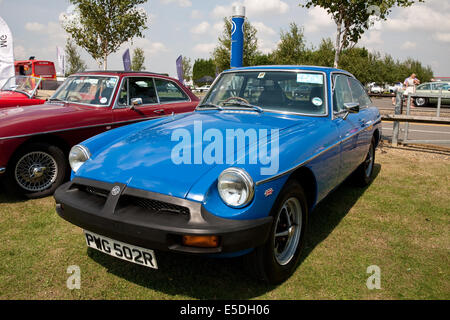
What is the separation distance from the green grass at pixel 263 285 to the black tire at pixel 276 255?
0.11 metres

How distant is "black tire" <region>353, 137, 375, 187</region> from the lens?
4711mm

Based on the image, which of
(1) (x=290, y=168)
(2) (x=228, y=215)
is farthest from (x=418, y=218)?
(2) (x=228, y=215)

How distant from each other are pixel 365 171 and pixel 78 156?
3.87 metres

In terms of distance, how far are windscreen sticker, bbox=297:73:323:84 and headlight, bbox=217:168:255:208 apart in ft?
5.95

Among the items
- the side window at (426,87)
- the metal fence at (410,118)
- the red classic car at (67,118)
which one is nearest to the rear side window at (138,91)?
the red classic car at (67,118)

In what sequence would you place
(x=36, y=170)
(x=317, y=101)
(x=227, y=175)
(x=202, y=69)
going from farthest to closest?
1. (x=202, y=69)
2. (x=36, y=170)
3. (x=317, y=101)
4. (x=227, y=175)

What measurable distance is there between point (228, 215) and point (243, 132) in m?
0.96

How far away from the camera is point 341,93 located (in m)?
3.81

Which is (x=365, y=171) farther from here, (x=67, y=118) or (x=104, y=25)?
(x=104, y=25)

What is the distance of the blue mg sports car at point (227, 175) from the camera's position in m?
2.05

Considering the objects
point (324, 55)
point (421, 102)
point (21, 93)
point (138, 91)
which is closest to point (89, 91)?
point (138, 91)

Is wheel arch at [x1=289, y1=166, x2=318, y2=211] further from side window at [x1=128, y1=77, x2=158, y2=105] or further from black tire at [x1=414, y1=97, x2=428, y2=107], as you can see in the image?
black tire at [x1=414, y1=97, x2=428, y2=107]

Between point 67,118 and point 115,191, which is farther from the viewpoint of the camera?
point 67,118

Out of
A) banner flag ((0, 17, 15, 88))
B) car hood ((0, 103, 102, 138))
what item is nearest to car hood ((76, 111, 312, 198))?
car hood ((0, 103, 102, 138))
